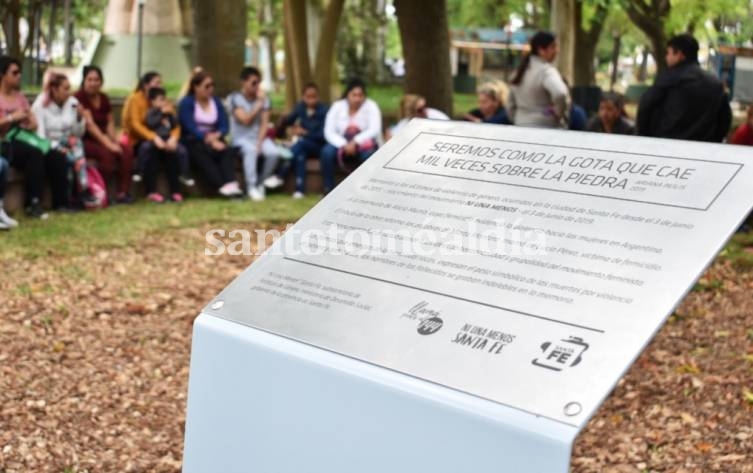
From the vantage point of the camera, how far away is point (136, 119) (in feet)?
34.1

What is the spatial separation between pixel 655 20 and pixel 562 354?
1848cm

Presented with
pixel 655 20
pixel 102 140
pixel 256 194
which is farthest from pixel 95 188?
pixel 655 20

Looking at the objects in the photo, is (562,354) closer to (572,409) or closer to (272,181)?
(572,409)

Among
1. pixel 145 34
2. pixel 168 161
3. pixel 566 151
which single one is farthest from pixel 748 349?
pixel 145 34

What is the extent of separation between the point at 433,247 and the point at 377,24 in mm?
29165

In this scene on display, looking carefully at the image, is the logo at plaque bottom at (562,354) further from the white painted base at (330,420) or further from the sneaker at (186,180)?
the sneaker at (186,180)

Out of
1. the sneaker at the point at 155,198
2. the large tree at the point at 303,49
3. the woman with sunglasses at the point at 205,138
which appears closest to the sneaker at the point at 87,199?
the sneaker at the point at 155,198

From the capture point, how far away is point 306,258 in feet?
10.3

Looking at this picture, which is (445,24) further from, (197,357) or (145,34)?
(145,34)

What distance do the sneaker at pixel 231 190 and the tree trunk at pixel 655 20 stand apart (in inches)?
398

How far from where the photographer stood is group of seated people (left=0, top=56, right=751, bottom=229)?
905 centimetres

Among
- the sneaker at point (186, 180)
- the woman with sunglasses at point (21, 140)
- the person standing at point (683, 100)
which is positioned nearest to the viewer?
the person standing at point (683, 100)

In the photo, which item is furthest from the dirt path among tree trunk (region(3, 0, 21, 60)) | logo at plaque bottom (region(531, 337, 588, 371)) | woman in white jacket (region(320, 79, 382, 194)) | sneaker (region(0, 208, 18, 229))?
tree trunk (region(3, 0, 21, 60))

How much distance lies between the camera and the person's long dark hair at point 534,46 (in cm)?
800
